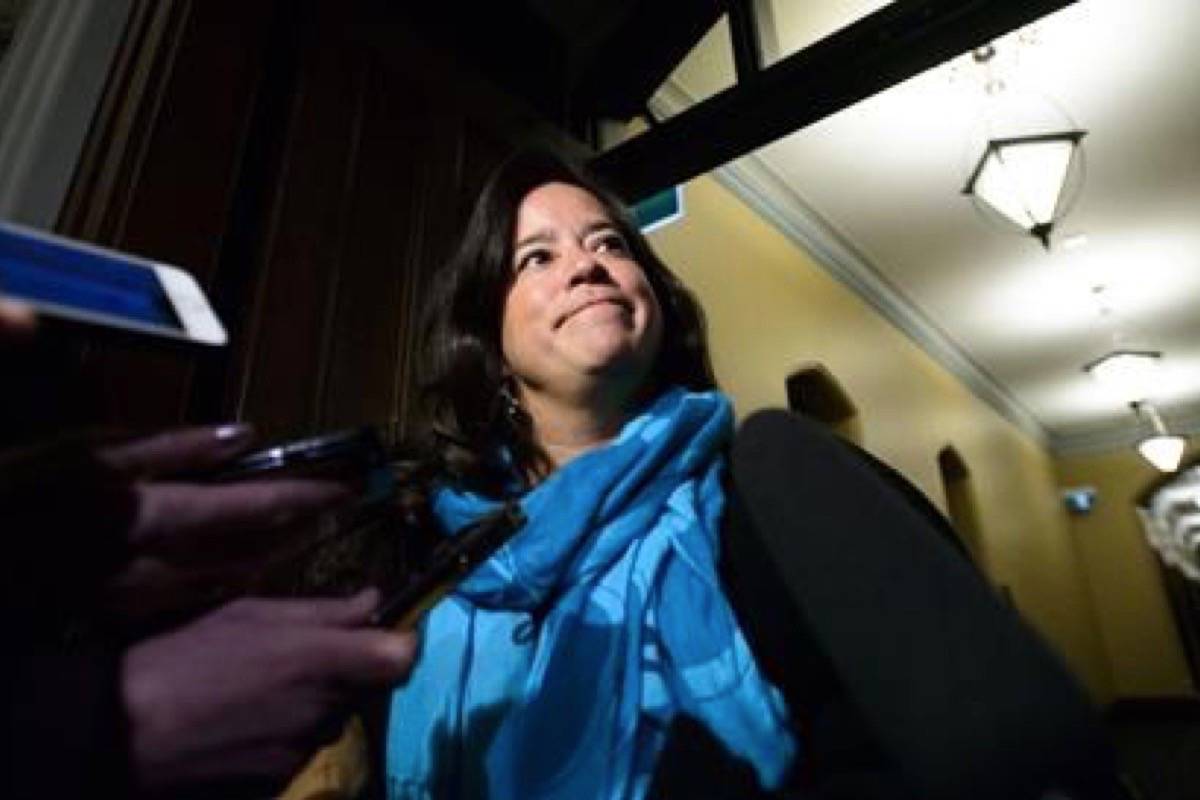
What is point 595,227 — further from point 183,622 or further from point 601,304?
point 183,622

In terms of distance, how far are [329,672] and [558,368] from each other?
2.13 ft

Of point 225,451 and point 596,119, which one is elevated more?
point 596,119

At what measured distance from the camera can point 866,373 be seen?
3.60m

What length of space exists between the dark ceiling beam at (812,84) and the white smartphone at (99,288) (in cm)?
142

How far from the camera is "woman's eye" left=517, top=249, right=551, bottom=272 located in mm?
1000

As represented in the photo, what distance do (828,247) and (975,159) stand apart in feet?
2.31

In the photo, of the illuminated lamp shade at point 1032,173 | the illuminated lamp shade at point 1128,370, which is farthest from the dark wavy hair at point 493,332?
the illuminated lamp shade at point 1128,370

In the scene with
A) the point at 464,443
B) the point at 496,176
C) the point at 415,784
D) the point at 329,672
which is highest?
the point at 496,176

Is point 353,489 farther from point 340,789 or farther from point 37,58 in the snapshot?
point 37,58

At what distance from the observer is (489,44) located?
1.64 metres

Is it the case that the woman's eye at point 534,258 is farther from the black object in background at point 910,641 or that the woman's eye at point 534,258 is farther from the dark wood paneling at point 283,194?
the black object in background at point 910,641

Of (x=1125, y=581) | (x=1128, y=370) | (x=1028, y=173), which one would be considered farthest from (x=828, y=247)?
(x=1125, y=581)

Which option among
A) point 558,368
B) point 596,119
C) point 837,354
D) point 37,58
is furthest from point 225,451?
point 837,354

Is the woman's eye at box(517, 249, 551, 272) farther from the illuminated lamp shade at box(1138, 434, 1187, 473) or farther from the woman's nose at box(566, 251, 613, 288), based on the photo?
the illuminated lamp shade at box(1138, 434, 1187, 473)
